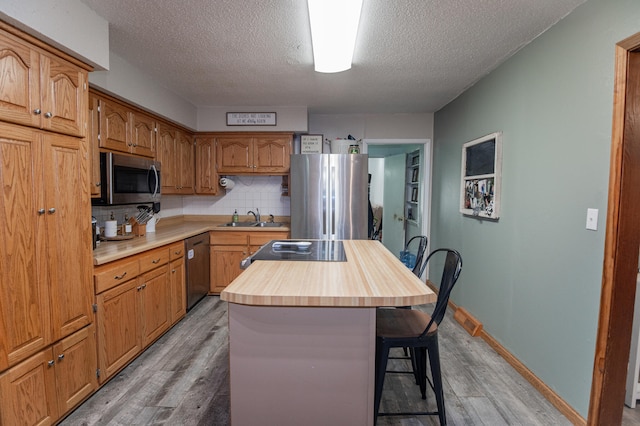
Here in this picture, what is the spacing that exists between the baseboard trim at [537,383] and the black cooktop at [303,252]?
60.0 inches

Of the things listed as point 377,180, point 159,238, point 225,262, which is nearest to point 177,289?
point 159,238

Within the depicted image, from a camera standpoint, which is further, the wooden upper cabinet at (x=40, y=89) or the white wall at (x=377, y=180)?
the white wall at (x=377, y=180)

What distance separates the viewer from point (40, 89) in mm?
1533

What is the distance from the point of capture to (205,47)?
2264 mm

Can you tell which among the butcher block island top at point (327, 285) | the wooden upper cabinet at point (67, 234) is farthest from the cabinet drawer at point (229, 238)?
the butcher block island top at point (327, 285)

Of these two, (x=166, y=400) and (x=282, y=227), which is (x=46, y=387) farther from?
(x=282, y=227)

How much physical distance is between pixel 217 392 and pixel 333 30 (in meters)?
2.39

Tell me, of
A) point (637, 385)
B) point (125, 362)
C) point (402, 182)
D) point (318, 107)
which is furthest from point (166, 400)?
point (402, 182)

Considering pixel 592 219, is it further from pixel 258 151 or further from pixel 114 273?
pixel 258 151

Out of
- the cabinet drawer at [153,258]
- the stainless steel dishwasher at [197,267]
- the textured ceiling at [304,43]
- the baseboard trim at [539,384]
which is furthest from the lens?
the stainless steel dishwasher at [197,267]

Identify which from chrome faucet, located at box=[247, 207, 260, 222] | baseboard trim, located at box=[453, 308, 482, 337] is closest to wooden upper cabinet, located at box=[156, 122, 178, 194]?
chrome faucet, located at box=[247, 207, 260, 222]

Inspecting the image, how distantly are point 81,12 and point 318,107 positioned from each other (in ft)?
8.26

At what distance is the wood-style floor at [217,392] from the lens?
1725mm

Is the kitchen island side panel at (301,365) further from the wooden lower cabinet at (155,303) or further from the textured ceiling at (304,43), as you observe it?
the textured ceiling at (304,43)
